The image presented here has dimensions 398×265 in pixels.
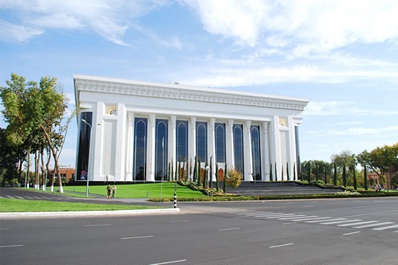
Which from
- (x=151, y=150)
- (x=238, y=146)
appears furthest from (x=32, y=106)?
(x=238, y=146)

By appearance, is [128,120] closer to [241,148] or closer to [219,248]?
[241,148]

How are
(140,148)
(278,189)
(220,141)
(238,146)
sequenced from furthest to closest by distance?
(238,146) < (220,141) < (140,148) < (278,189)

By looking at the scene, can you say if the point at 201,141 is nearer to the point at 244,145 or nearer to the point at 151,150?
the point at 244,145

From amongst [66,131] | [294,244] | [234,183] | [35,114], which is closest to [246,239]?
[294,244]

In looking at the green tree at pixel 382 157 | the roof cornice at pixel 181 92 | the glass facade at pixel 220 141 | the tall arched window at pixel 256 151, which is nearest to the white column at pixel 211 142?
the glass facade at pixel 220 141

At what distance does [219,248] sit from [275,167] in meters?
64.7

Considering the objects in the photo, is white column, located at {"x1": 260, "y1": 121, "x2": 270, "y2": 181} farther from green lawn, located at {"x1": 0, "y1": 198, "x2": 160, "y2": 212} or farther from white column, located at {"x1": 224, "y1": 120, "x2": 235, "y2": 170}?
green lawn, located at {"x1": 0, "y1": 198, "x2": 160, "y2": 212}

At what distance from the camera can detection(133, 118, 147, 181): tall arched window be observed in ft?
206

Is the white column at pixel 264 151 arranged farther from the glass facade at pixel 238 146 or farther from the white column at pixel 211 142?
the white column at pixel 211 142

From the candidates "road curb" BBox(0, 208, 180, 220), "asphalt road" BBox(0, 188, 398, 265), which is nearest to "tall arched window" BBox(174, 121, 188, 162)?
"road curb" BBox(0, 208, 180, 220)

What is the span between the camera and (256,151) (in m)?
74.5

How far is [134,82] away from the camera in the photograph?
63.8 m

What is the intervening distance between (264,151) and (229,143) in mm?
9501

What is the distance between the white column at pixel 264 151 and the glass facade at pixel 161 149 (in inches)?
936
